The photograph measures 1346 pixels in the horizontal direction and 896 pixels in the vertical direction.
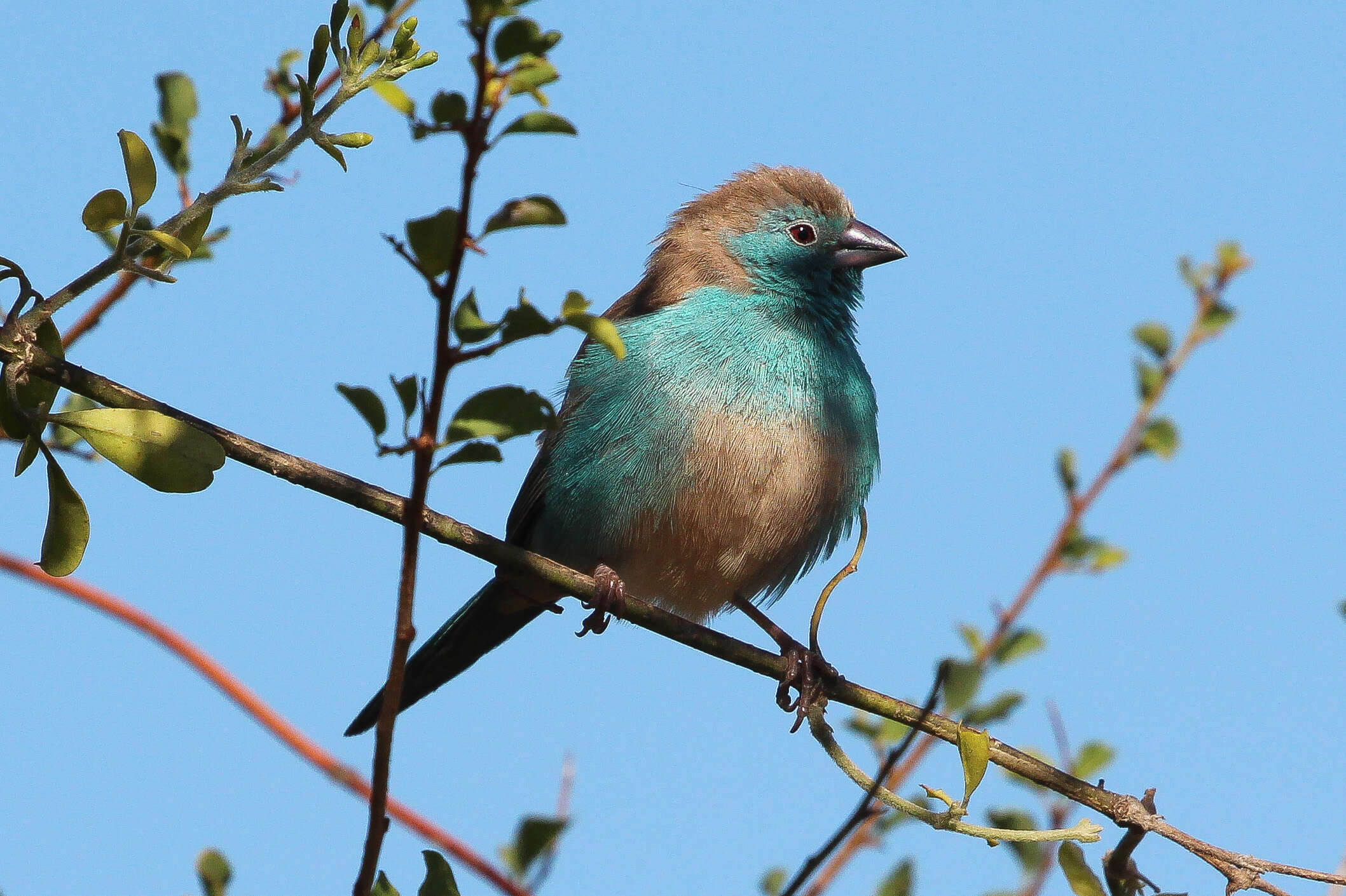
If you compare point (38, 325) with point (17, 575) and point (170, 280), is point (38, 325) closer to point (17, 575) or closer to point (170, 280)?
point (170, 280)

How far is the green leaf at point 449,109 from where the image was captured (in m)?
1.66

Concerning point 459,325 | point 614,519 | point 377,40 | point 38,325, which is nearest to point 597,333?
point 459,325

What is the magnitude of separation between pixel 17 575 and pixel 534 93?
5.02ft

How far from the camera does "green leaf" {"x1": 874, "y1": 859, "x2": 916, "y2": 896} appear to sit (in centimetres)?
262

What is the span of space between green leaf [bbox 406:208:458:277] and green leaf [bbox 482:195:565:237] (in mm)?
118

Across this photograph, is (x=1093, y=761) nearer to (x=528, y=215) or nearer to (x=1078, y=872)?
(x=1078, y=872)

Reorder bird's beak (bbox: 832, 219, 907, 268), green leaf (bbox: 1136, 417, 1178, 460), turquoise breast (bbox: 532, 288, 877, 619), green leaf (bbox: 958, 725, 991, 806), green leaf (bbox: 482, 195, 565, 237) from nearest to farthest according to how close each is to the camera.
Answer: green leaf (bbox: 482, 195, 565, 237) < green leaf (bbox: 958, 725, 991, 806) < green leaf (bbox: 1136, 417, 1178, 460) < turquoise breast (bbox: 532, 288, 877, 619) < bird's beak (bbox: 832, 219, 907, 268)

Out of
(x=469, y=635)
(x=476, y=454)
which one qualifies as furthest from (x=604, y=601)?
(x=476, y=454)

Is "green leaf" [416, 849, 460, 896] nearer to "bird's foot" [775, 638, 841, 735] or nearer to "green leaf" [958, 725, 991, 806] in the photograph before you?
"green leaf" [958, 725, 991, 806]

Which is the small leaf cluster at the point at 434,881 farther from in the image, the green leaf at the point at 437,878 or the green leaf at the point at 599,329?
the green leaf at the point at 599,329

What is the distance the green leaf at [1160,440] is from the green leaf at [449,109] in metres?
2.85

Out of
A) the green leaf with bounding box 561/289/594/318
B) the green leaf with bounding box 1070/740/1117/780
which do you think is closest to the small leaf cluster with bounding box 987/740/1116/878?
the green leaf with bounding box 1070/740/1117/780

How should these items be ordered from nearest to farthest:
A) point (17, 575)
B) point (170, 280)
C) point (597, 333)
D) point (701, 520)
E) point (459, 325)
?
point (459, 325), point (597, 333), point (170, 280), point (17, 575), point (701, 520)

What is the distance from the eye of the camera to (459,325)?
1810 mm
